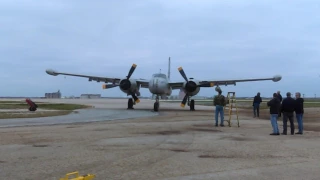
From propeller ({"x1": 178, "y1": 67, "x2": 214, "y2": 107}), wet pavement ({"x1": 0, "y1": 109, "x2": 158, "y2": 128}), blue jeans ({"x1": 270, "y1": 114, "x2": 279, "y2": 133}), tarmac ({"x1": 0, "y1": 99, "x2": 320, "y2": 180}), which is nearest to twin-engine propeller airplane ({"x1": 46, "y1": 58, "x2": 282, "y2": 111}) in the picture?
propeller ({"x1": 178, "y1": 67, "x2": 214, "y2": 107})

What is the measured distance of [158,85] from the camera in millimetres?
31453

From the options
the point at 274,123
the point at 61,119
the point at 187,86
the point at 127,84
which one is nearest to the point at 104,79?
the point at 127,84

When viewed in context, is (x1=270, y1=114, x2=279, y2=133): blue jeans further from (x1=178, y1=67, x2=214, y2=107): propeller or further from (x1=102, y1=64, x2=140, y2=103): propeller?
(x1=102, y1=64, x2=140, y2=103): propeller

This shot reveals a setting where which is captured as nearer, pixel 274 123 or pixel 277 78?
pixel 274 123

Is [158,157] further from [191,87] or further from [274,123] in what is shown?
[191,87]

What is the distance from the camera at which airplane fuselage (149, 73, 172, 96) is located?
103 ft

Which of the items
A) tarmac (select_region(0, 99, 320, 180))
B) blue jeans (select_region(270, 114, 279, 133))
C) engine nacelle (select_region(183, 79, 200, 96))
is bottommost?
tarmac (select_region(0, 99, 320, 180))

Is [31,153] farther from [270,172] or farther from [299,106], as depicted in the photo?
[299,106]

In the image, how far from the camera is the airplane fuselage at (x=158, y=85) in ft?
103

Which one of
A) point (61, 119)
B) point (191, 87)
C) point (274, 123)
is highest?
point (191, 87)

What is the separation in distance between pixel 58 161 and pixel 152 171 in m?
2.28

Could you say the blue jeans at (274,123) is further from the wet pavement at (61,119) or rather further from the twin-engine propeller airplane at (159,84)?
the twin-engine propeller airplane at (159,84)

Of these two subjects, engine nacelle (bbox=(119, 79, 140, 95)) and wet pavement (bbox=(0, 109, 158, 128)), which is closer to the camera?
wet pavement (bbox=(0, 109, 158, 128))

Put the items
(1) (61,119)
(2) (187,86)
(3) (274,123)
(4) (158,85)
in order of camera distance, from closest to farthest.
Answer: (3) (274,123) → (1) (61,119) → (4) (158,85) → (2) (187,86)
